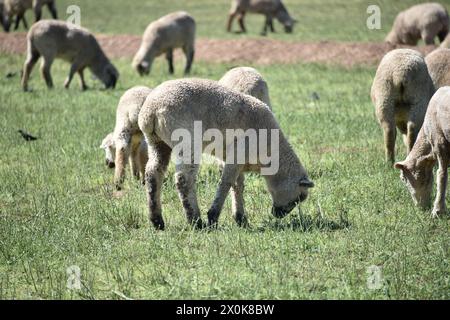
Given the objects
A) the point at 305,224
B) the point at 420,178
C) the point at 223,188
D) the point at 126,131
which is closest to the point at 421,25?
the point at 126,131

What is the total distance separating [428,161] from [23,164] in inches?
248

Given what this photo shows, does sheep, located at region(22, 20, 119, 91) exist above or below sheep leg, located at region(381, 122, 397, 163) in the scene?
below

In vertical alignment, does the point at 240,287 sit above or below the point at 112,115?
above

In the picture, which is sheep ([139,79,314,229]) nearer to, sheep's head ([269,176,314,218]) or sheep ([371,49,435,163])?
sheep's head ([269,176,314,218])

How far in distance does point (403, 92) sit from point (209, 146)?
3.42m

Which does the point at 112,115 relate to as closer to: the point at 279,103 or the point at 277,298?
the point at 279,103

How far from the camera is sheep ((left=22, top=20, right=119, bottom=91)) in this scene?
1961 cm

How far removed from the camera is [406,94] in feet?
35.3

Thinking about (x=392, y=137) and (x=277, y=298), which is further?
(x=392, y=137)

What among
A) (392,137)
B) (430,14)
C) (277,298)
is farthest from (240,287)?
(430,14)

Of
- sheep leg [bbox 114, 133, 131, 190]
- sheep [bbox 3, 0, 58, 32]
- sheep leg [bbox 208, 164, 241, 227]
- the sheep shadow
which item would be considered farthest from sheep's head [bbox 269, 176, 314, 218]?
sheep [bbox 3, 0, 58, 32]

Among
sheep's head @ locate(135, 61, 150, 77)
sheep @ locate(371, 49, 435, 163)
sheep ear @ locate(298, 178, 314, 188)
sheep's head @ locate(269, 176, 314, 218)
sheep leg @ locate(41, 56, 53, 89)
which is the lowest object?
sheep's head @ locate(135, 61, 150, 77)

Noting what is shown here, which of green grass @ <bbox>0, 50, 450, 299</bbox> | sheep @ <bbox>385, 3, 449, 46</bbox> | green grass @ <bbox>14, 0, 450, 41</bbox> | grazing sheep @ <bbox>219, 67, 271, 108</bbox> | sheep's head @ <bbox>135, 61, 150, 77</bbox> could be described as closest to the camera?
green grass @ <bbox>0, 50, 450, 299</bbox>

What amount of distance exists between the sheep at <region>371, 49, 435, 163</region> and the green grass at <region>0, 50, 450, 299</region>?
0.65 m
